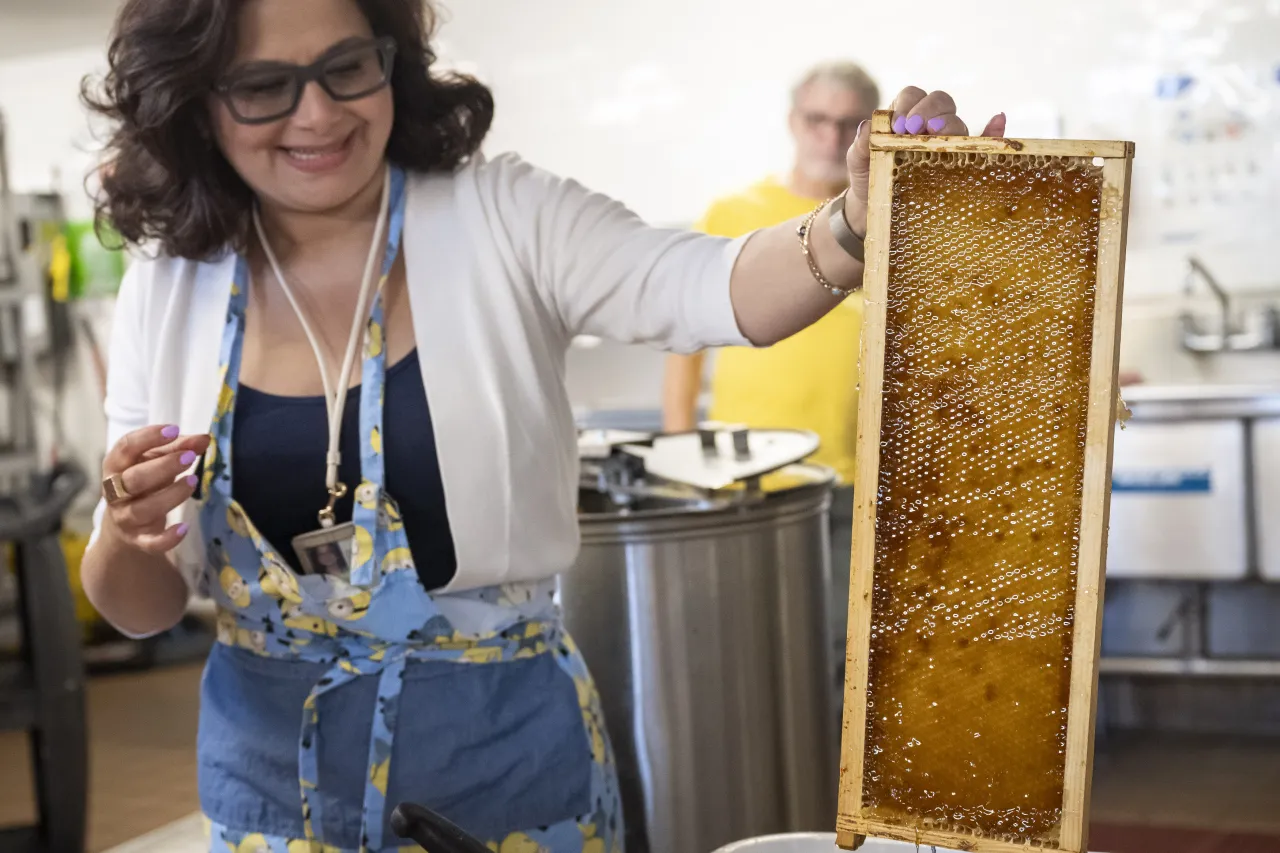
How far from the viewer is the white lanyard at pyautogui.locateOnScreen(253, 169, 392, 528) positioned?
1397 millimetres

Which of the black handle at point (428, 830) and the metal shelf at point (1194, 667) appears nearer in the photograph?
the black handle at point (428, 830)

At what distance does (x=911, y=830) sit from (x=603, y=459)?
3.64 feet

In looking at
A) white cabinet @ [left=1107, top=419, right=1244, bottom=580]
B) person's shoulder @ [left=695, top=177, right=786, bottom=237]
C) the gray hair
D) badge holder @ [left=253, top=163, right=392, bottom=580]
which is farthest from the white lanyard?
white cabinet @ [left=1107, top=419, right=1244, bottom=580]

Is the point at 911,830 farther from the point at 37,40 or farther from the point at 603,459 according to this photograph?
the point at 37,40

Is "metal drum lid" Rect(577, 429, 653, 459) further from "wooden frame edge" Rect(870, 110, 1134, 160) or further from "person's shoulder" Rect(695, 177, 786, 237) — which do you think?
"person's shoulder" Rect(695, 177, 786, 237)

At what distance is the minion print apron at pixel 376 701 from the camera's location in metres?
1.40

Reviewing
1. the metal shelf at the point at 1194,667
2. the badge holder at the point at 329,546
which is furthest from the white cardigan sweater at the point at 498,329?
the metal shelf at the point at 1194,667

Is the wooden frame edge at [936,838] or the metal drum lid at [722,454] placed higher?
the metal drum lid at [722,454]

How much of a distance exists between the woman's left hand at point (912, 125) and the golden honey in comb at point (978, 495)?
35 millimetres

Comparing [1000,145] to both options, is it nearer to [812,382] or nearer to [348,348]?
[348,348]

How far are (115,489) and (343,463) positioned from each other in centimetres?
24

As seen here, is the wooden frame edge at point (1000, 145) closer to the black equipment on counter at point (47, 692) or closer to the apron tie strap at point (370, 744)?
the apron tie strap at point (370, 744)

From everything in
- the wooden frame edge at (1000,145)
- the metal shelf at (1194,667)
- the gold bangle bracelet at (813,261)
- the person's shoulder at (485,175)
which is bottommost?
the metal shelf at (1194,667)

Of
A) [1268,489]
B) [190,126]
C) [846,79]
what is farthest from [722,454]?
[1268,489]
